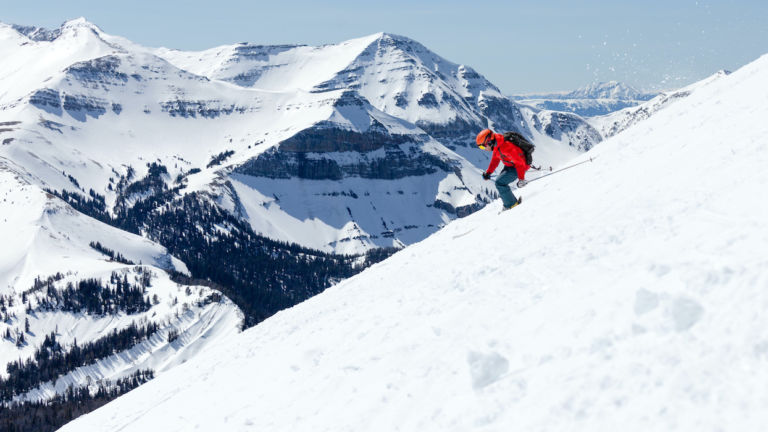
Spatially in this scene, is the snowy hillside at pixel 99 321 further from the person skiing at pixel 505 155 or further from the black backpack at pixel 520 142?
the black backpack at pixel 520 142

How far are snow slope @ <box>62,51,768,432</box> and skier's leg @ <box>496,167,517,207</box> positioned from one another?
1.80 m

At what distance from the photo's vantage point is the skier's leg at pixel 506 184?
2561cm

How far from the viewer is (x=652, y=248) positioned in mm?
13000

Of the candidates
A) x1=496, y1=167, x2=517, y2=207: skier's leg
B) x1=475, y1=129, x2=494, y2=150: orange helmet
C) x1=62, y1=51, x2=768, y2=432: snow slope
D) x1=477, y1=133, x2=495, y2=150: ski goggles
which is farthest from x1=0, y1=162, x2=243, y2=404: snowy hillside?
x1=62, y1=51, x2=768, y2=432: snow slope

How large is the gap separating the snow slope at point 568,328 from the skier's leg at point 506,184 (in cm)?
180

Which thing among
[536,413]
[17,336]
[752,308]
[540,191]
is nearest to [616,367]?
[536,413]

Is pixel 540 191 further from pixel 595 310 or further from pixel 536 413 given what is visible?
pixel 536 413

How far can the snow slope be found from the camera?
9242 mm

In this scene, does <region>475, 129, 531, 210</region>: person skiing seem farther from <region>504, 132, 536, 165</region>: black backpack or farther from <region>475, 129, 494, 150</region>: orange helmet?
<region>504, 132, 536, 165</region>: black backpack

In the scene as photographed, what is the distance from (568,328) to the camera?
1157 cm

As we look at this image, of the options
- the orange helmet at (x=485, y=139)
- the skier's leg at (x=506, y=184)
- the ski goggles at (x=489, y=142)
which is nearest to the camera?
the orange helmet at (x=485, y=139)

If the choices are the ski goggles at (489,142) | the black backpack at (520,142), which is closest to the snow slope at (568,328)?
the black backpack at (520,142)

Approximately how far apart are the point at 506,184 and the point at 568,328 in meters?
15.3

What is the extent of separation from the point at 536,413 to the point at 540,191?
18.8m
